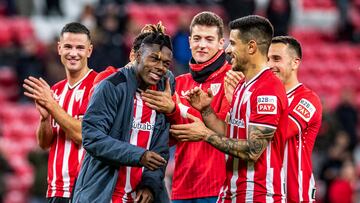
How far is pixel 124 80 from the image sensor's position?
26.9ft

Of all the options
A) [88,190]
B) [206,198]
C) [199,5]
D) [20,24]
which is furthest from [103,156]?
[199,5]

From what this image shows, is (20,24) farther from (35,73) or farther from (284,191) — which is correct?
(284,191)

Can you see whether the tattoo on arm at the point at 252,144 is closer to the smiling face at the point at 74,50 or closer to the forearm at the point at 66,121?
the forearm at the point at 66,121

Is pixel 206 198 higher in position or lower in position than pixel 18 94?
lower

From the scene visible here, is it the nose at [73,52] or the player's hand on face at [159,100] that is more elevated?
the nose at [73,52]

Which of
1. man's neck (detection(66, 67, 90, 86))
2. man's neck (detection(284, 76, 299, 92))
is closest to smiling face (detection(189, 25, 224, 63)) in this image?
man's neck (detection(284, 76, 299, 92))

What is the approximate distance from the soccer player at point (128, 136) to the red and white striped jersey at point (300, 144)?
112 centimetres

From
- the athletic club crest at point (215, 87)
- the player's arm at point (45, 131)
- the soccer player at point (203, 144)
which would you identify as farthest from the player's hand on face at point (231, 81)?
the player's arm at point (45, 131)

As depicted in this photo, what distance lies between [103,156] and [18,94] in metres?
10.6

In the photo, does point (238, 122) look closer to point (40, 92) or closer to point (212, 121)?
point (212, 121)

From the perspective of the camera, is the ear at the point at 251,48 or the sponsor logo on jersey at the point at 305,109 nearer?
the ear at the point at 251,48

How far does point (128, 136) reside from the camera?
27.0ft

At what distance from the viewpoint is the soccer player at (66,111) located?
30.1 ft

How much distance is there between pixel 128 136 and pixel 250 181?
96 centimetres
